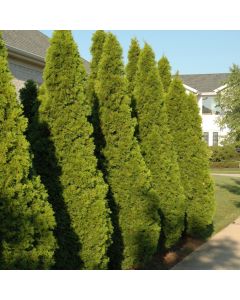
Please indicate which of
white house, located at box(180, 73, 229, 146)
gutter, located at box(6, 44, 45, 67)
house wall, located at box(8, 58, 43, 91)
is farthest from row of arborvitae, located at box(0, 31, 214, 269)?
white house, located at box(180, 73, 229, 146)

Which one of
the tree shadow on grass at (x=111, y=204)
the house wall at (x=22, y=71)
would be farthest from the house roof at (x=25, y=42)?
the tree shadow on grass at (x=111, y=204)

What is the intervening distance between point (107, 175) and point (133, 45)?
4348 millimetres

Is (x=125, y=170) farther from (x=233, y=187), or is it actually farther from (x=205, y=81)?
(x=205, y=81)

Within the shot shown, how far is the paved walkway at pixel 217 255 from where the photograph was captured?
7727 millimetres

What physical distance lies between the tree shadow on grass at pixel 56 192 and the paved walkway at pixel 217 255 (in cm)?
248

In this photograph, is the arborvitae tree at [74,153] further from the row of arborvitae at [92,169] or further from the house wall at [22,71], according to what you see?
the house wall at [22,71]

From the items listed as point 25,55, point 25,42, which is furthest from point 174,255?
point 25,42

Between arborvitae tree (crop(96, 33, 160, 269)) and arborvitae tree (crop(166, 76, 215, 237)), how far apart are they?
119 inches

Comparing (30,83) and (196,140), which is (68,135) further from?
(196,140)

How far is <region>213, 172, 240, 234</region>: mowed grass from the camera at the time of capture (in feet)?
41.1

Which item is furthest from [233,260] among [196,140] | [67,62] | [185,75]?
[185,75]

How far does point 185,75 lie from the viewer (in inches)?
2035

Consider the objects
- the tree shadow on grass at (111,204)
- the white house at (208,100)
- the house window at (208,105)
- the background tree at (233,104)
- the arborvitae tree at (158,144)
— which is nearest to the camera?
the tree shadow on grass at (111,204)
